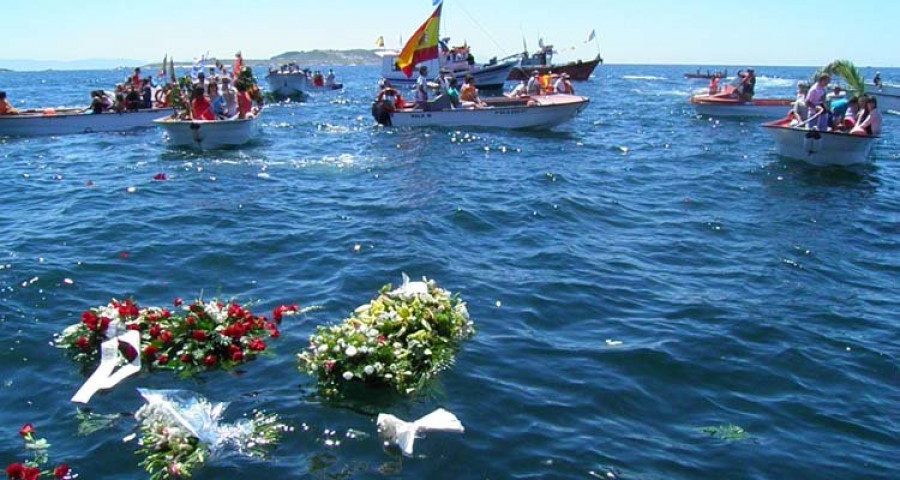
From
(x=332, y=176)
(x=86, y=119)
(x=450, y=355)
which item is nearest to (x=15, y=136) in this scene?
(x=86, y=119)

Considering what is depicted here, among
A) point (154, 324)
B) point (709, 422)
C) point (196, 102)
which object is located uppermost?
point (196, 102)

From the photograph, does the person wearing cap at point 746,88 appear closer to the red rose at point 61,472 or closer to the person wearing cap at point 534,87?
the person wearing cap at point 534,87

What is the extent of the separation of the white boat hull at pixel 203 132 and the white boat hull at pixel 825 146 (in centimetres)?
1627

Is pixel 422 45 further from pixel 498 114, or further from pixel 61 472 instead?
pixel 61 472

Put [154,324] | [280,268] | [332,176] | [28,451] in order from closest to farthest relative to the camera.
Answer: [28,451], [154,324], [280,268], [332,176]

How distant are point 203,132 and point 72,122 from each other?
27.0ft

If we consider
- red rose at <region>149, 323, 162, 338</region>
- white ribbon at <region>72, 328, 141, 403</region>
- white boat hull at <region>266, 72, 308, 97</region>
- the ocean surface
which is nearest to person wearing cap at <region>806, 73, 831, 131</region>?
the ocean surface

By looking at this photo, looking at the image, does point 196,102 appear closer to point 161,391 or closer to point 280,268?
point 280,268

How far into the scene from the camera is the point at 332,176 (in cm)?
2005

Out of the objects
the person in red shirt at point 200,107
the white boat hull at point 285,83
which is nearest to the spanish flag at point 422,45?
the person in red shirt at point 200,107

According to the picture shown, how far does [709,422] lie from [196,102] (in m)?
19.9

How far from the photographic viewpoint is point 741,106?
3431cm

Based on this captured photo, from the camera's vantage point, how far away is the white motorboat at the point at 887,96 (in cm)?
4088

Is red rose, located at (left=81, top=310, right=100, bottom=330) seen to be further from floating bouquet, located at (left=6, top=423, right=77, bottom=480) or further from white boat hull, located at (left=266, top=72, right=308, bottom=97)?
white boat hull, located at (left=266, top=72, right=308, bottom=97)
